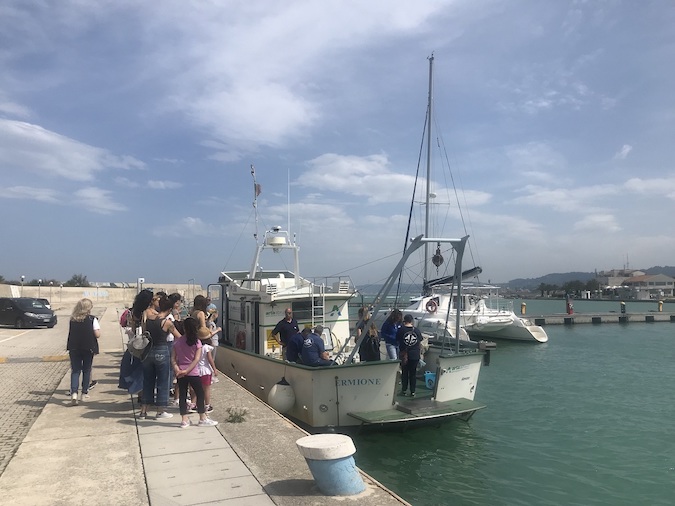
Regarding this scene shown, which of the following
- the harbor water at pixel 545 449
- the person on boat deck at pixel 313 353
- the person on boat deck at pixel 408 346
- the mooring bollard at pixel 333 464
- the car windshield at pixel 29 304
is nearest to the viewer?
the mooring bollard at pixel 333 464

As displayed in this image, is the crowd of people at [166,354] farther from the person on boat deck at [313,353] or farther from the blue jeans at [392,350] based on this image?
the blue jeans at [392,350]

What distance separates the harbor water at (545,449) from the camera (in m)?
7.82

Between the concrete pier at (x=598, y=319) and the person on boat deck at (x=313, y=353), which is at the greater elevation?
the person on boat deck at (x=313, y=353)

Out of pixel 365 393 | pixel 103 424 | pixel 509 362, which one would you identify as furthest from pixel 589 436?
pixel 509 362

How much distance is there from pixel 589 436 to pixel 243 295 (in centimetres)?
863

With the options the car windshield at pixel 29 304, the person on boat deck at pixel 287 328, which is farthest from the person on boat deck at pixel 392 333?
the car windshield at pixel 29 304

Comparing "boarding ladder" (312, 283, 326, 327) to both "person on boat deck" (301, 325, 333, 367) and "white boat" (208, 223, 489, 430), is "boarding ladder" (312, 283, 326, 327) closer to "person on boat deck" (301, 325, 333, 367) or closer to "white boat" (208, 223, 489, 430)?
"white boat" (208, 223, 489, 430)

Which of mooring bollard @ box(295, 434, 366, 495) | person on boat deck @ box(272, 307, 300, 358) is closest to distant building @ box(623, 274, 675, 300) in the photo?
person on boat deck @ box(272, 307, 300, 358)

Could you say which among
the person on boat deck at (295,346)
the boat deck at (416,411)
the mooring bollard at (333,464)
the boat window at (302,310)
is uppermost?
the boat window at (302,310)

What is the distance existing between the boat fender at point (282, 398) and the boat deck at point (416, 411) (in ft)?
3.93

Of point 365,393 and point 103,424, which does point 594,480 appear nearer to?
point 365,393

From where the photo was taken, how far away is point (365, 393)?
9.41 m

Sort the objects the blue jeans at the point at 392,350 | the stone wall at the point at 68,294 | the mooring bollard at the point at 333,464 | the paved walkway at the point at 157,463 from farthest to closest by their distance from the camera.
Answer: the stone wall at the point at 68,294 → the blue jeans at the point at 392,350 → the paved walkway at the point at 157,463 → the mooring bollard at the point at 333,464

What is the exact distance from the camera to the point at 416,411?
31.3 feet
